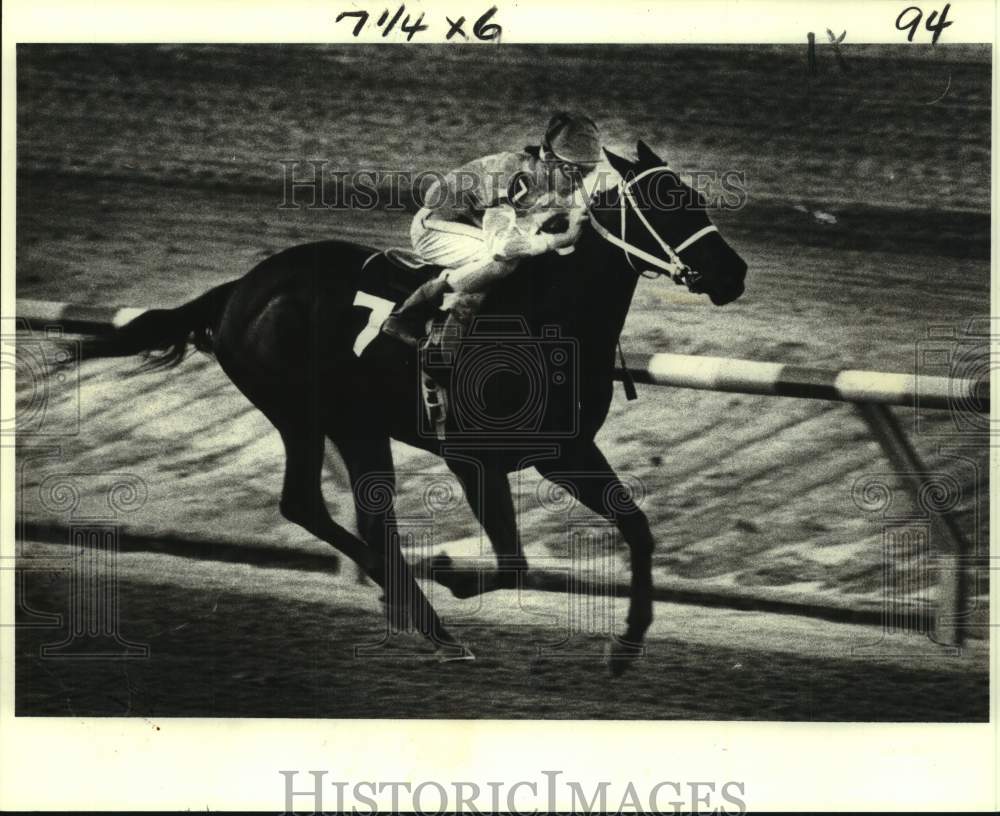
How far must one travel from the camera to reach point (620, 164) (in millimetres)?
6285

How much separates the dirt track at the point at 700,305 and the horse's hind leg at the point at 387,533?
0.28ft

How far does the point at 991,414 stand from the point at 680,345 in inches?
55.0

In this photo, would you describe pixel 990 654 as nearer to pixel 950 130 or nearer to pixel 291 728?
pixel 950 130

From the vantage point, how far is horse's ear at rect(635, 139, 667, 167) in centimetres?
629

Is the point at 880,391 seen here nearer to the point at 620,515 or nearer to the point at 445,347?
the point at 620,515

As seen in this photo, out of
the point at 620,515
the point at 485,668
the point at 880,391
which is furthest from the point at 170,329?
the point at 880,391

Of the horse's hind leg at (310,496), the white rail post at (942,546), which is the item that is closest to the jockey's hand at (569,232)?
the horse's hind leg at (310,496)

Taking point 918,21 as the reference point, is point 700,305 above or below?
below

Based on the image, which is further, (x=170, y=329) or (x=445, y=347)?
(x=170, y=329)

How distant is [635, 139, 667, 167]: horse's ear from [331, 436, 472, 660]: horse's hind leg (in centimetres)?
166

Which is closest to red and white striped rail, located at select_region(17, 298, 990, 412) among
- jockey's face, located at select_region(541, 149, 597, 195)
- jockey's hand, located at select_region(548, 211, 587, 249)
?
jockey's hand, located at select_region(548, 211, 587, 249)

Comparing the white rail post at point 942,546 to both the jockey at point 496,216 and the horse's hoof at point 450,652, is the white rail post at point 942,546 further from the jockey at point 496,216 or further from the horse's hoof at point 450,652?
the horse's hoof at point 450,652

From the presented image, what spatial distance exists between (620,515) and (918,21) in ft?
8.36

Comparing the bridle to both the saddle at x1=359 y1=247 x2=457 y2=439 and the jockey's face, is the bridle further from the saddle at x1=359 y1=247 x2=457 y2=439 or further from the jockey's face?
the saddle at x1=359 y1=247 x2=457 y2=439
